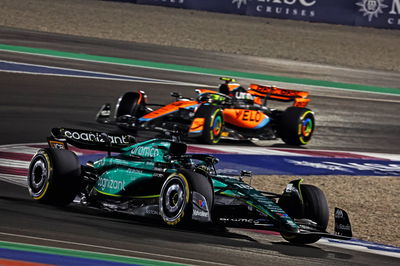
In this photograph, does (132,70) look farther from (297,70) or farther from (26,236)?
(26,236)

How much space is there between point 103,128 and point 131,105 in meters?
0.90

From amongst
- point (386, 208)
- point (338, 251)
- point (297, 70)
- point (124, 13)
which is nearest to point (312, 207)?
point (338, 251)

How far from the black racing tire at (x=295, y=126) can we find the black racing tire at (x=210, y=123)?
1.57m

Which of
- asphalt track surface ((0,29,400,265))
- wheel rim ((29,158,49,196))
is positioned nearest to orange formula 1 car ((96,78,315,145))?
asphalt track surface ((0,29,400,265))

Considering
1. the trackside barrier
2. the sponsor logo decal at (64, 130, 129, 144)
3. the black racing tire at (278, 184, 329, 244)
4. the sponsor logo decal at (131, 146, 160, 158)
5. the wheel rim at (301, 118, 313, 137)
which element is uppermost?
the trackside barrier

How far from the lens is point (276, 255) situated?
830 centimetres

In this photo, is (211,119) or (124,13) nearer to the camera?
(211,119)

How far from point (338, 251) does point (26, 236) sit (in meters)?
3.05

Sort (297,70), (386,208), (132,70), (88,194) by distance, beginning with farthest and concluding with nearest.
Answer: (297,70)
(132,70)
(386,208)
(88,194)

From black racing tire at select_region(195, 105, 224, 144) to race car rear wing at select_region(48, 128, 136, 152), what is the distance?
522 centimetres

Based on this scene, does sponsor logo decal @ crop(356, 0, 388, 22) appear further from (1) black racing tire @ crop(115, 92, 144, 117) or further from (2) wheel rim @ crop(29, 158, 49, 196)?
(2) wheel rim @ crop(29, 158, 49, 196)

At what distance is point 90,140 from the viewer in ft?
34.1

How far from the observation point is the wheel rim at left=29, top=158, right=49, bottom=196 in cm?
970

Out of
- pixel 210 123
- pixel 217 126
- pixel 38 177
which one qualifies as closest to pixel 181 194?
pixel 38 177
